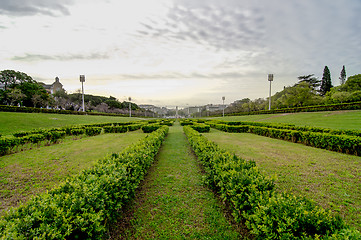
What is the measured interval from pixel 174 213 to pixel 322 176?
16.5 feet

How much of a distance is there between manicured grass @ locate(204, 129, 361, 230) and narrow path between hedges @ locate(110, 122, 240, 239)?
161 centimetres

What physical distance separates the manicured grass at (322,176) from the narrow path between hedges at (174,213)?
63.3 inches

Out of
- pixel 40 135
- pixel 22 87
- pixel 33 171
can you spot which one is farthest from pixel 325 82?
pixel 22 87

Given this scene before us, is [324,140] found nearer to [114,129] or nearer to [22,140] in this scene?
[22,140]

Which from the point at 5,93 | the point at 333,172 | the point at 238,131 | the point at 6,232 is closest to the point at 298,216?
the point at 6,232

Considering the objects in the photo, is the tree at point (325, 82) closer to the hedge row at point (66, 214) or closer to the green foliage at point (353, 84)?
the green foliage at point (353, 84)

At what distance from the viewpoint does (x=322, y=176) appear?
522cm

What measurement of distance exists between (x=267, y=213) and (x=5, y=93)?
53.8m

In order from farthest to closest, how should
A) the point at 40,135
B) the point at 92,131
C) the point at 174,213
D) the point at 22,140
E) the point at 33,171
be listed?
the point at 92,131
the point at 40,135
the point at 22,140
the point at 33,171
the point at 174,213

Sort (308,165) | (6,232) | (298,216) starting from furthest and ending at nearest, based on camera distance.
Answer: (308,165) → (298,216) → (6,232)

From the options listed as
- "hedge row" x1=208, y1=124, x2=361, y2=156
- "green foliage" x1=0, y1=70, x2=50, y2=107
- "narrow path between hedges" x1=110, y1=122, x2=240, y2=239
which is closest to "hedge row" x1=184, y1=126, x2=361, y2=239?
"narrow path between hedges" x1=110, y1=122, x2=240, y2=239

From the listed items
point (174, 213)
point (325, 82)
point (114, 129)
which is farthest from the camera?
point (325, 82)

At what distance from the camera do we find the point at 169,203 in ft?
12.6

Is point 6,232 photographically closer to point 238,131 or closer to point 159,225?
point 159,225
